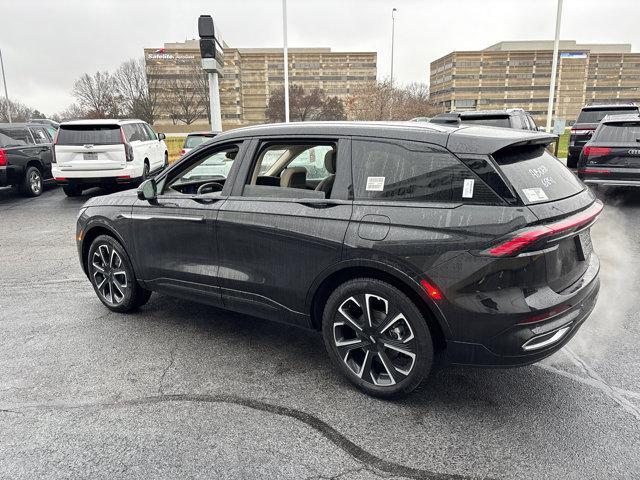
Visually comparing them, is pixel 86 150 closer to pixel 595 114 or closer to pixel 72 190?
pixel 72 190

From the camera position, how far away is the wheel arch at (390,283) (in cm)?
279

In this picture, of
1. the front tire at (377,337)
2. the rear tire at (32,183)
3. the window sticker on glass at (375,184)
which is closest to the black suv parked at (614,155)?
the window sticker on glass at (375,184)

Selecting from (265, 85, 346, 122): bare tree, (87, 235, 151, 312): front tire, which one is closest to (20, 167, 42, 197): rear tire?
(87, 235, 151, 312): front tire

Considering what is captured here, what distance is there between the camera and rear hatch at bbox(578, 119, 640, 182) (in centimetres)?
852

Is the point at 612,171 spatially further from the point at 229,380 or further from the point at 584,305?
the point at 229,380

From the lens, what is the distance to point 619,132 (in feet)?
28.6

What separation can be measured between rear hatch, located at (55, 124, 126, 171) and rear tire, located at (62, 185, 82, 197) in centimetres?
113

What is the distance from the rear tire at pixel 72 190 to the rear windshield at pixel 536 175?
38.0ft

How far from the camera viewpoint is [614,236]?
7.32 meters

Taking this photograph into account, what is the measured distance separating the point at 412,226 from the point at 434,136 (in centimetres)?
59

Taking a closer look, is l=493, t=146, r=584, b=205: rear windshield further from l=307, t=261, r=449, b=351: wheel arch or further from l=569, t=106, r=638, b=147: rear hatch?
l=569, t=106, r=638, b=147: rear hatch

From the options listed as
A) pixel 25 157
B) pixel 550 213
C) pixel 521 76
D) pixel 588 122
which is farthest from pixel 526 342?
pixel 521 76

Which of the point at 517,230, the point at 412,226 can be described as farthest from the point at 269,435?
the point at 517,230

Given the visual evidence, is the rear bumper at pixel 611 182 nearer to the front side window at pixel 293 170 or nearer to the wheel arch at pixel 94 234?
the front side window at pixel 293 170
